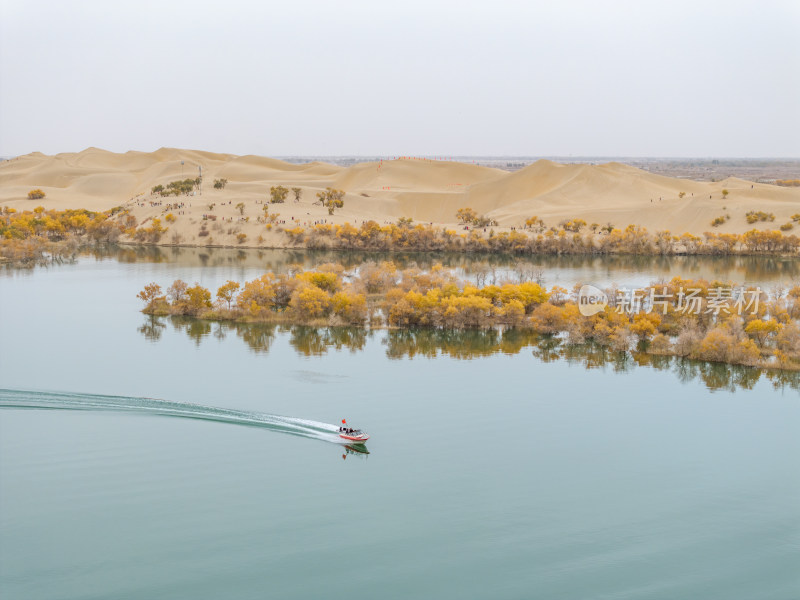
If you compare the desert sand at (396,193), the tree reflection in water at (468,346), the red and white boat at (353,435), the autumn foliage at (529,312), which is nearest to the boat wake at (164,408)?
the red and white boat at (353,435)

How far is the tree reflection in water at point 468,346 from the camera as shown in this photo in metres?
34.7

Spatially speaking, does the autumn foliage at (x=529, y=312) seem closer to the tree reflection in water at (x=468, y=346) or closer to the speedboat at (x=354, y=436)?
the tree reflection in water at (x=468, y=346)

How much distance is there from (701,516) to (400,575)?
8.47 meters

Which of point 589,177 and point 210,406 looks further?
point 589,177

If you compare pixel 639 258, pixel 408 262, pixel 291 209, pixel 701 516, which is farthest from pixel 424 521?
pixel 291 209

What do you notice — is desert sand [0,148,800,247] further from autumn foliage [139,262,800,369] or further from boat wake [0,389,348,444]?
boat wake [0,389,348,444]

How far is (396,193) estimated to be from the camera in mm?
127125

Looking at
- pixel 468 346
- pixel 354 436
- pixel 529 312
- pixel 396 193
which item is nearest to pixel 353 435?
pixel 354 436

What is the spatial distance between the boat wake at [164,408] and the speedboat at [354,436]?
0.60m

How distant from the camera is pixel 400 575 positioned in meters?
19.2

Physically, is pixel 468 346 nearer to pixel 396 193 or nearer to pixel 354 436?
pixel 354 436

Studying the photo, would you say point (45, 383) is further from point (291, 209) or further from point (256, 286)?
point (291, 209)

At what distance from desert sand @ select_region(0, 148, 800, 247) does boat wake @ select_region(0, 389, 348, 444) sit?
5080 cm

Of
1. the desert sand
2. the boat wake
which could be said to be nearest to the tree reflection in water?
the boat wake
